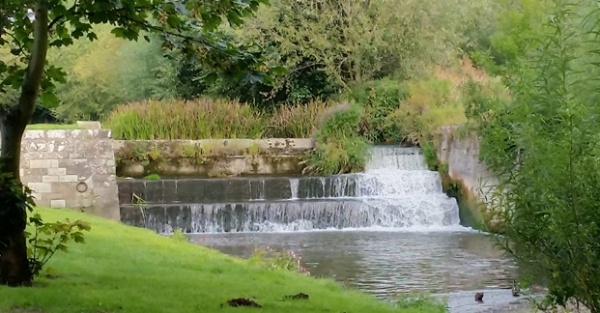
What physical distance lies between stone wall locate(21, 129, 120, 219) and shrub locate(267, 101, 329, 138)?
708 cm

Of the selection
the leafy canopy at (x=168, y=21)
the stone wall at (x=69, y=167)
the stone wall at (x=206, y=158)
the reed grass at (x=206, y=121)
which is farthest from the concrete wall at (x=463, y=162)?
the leafy canopy at (x=168, y=21)

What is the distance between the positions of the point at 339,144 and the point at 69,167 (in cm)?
683

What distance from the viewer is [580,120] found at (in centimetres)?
505

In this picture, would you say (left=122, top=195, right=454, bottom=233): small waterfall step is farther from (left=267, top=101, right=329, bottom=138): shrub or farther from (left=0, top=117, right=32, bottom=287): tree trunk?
(left=0, top=117, right=32, bottom=287): tree trunk

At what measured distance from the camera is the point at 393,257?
12203 mm

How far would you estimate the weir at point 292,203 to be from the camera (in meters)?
15.6

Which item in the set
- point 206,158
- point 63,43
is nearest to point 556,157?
point 63,43

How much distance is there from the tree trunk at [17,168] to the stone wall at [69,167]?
8652mm

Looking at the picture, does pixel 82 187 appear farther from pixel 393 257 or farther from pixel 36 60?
pixel 36 60

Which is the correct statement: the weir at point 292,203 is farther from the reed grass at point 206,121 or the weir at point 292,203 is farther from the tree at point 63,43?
the tree at point 63,43

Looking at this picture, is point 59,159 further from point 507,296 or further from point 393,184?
point 507,296

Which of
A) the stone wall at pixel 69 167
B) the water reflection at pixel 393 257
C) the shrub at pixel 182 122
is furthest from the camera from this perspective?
the shrub at pixel 182 122

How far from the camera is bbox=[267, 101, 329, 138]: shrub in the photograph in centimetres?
2091

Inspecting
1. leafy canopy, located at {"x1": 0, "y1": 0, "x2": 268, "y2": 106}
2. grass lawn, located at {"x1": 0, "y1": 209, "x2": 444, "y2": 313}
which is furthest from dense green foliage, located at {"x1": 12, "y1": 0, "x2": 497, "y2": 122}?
leafy canopy, located at {"x1": 0, "y1": 0, "x2": 268, "y2": 106}
